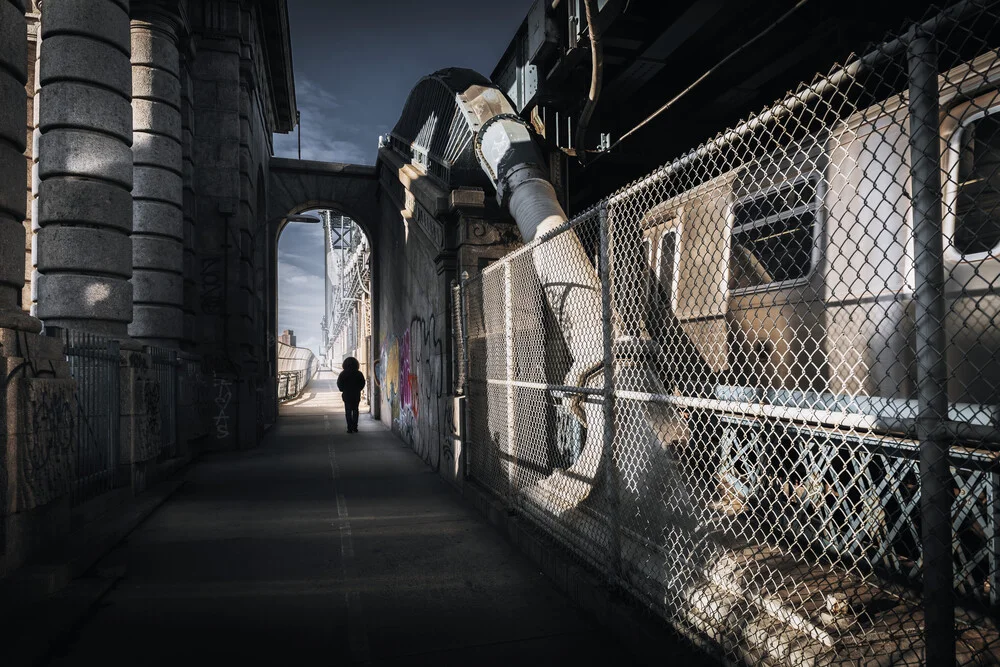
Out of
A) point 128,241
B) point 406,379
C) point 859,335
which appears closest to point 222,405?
point 406,379

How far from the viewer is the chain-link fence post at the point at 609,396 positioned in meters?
3.69

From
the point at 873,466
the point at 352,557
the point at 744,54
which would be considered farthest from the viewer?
the point at 744,54

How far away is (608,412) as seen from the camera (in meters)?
3.76

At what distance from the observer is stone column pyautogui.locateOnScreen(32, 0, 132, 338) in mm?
7434

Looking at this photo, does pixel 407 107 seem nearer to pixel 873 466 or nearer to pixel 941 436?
pixel 873 466

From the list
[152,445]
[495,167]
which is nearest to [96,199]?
[152,445]

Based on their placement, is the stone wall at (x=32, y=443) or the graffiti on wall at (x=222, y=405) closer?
the stone wall at (x=32, y=443)

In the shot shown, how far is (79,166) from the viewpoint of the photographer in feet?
24.4

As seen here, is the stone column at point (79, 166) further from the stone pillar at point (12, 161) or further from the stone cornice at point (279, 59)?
the stone cornice at point (279, 59)

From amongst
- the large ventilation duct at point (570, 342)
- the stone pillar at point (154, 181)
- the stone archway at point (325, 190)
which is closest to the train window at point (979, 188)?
the large ventilation duct at point (570, 342)

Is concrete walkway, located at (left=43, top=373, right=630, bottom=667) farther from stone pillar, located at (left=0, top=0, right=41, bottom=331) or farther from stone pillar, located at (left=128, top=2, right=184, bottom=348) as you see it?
stone pillar, located at (left=128, top=2, right=184, bottom=348)

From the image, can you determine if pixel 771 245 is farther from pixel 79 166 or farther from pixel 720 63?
pixel 79 166

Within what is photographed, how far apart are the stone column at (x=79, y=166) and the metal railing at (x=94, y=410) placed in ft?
2.95

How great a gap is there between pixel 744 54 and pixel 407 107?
9827 mm
